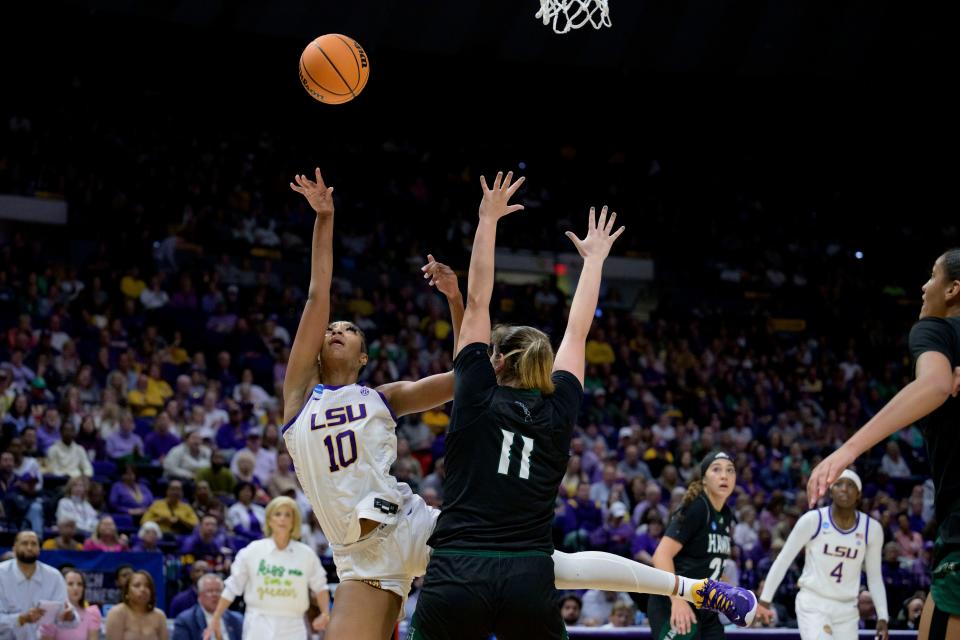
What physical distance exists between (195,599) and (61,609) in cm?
193

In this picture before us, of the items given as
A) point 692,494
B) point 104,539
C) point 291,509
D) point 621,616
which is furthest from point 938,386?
point 104,539

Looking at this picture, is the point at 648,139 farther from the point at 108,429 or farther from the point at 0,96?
the point at 108,429

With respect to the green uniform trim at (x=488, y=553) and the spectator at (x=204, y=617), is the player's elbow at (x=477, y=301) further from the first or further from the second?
the spectator at (x=204, y=617)

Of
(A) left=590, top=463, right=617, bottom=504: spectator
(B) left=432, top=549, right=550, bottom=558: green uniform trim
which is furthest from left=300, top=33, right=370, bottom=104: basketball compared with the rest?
(A) left=590, top=463, right=617, bottom=504: spectator

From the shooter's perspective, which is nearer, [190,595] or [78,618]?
[78,618]

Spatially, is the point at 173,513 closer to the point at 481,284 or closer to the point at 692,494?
the point at 692,494

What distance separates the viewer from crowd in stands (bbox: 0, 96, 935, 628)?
13.5m

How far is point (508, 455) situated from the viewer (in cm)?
459

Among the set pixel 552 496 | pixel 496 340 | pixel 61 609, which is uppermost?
pixel 496 340

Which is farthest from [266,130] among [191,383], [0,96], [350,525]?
[350,525]

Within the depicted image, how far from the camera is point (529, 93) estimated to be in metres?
27.0

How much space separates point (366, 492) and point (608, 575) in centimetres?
123

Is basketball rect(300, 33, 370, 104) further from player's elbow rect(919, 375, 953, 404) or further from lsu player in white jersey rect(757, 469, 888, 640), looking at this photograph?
lsu player in white jersey rect(757, 469, 888, 640)

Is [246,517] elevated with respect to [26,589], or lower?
elevated
